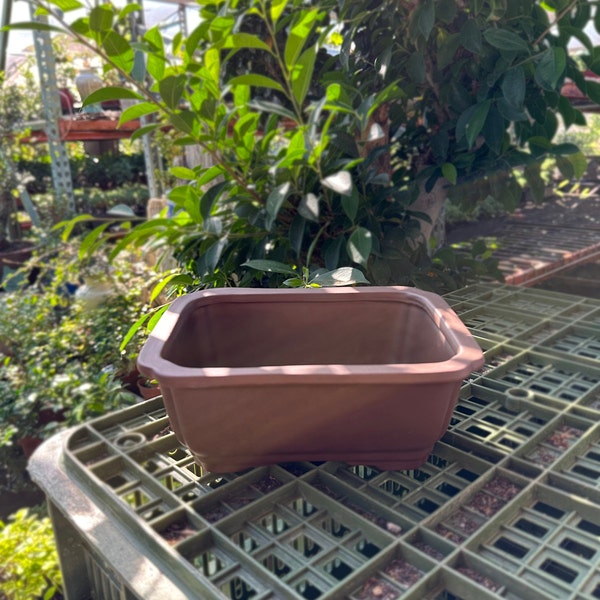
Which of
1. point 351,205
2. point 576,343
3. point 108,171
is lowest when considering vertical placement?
point 108,171

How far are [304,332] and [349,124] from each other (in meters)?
0.58

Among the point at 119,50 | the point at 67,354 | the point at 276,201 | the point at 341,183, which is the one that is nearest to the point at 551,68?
the point at 341,183

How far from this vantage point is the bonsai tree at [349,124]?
1026mm

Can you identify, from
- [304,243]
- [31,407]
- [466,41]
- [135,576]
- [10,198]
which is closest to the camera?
[135,576]

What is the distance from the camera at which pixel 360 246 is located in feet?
3.46

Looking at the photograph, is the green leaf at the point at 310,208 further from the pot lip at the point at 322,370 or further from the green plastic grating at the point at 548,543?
the green plastic grating at the point at 548,543

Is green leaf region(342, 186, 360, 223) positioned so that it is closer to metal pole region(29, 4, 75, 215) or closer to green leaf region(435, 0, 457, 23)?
green leaf region(435, 0, 457, 23)

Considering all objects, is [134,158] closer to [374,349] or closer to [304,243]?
[304,243]

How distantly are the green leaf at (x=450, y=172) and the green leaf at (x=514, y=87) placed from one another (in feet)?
0.62

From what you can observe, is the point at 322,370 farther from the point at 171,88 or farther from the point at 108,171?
the point at 108,171

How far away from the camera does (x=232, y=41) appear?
999 millimetres

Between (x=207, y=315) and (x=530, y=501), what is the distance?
1.52ft

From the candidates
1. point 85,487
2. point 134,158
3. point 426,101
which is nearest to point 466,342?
point 85,487

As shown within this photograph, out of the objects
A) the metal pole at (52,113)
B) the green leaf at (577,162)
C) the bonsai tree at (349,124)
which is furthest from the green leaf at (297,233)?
the metal pole at (52,113)
